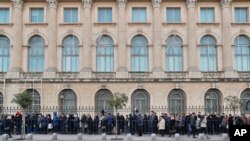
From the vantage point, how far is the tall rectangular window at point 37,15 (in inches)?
1410

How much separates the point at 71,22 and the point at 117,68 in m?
6.37

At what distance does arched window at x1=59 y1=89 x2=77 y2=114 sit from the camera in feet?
111

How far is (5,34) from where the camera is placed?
3516cm

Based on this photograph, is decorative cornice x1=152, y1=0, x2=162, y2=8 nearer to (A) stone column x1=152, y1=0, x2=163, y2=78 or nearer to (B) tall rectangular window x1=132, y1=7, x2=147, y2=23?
(A) stone column x1=152, y1=0, x2=163, y2=78

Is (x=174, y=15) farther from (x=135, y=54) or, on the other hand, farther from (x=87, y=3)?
(x=87, y=3)

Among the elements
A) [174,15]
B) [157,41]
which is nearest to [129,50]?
[157,41]

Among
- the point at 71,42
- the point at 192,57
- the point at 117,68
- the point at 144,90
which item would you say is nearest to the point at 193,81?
the point at 192,57

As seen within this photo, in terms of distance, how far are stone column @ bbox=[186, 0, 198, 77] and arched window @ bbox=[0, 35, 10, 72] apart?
17157 millimetres

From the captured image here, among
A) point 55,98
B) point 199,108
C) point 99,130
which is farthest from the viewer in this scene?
point 55,98

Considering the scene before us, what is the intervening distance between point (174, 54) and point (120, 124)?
1354cm

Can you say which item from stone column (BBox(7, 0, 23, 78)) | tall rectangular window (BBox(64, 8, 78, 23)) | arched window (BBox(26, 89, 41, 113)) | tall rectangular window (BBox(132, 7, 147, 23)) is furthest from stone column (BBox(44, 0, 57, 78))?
tall rectangular window (BBox(132, 7, 147, 23))

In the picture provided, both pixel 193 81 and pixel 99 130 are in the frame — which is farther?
pixel 193 81

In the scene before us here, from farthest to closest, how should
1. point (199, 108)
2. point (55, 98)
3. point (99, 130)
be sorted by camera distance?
point (55, 98) → point (199, 108) → point (99, 130)

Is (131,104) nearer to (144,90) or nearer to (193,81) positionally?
(144,90)
